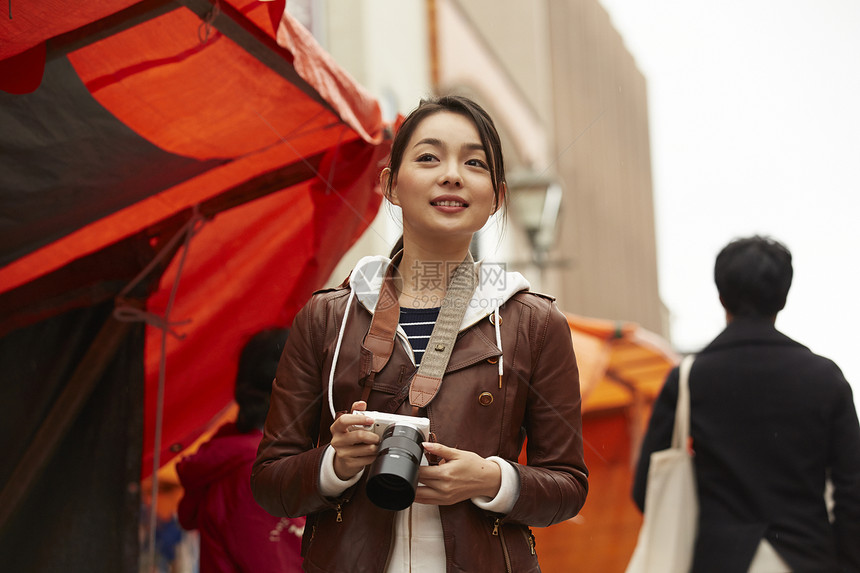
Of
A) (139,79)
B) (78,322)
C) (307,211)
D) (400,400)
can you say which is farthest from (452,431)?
(78,322)

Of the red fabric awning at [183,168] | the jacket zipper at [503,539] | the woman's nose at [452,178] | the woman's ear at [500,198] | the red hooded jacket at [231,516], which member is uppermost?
the red fabric awning at [183,168]

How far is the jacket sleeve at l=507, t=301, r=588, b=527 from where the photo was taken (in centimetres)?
142

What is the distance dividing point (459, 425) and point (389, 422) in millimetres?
172

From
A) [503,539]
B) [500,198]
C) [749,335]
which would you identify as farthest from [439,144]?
[749,335]

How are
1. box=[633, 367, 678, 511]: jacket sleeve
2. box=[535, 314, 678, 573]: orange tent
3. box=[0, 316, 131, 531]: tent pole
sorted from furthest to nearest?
1. box=[535, 314, 678, 573]: orange tent
2. box=[0, 316, 131, 531]: tent pole
3. box=[633, 367, 678, 511]: jacket sleeve

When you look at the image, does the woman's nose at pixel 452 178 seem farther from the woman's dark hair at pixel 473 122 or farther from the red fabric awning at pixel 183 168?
the red fabric awning at pixel 183 168

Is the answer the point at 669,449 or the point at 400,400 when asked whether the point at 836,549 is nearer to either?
the point at 669,449

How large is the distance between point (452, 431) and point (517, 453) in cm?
14

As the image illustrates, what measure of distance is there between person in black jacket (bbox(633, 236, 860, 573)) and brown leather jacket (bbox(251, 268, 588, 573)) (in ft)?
2.77

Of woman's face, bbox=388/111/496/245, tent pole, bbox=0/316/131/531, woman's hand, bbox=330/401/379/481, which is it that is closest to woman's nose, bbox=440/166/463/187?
woman's face, bbox=388/111/496/245

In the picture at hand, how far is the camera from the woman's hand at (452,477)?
50.9 inches

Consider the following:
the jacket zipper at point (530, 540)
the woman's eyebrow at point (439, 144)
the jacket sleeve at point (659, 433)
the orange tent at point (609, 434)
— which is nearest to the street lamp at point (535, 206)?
the orange tent at point (609, 434)

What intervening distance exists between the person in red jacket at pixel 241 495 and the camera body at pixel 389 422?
4.43 ft

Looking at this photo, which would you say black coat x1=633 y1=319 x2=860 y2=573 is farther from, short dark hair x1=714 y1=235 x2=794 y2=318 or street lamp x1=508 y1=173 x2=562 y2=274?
street lamp x1=508 y1=173 x2=562 y2=274
